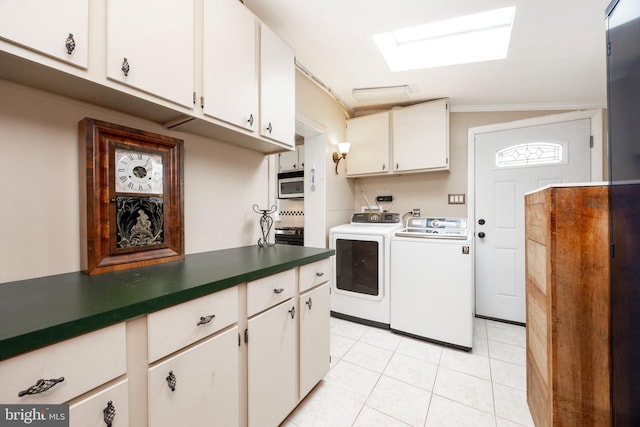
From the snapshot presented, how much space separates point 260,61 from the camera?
59.6 inches

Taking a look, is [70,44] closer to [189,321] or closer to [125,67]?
[125,67]

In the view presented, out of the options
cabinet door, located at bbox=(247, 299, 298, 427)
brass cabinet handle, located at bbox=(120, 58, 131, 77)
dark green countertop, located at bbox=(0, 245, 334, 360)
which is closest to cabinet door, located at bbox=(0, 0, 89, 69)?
brass cabinet handle, located at bbox=(120, 58, 131, 77)

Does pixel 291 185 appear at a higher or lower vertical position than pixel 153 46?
lower

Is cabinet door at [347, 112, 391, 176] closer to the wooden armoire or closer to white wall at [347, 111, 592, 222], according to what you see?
white wall at [347, 111, 592, 222]

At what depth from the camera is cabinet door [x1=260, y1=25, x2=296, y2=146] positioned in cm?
154

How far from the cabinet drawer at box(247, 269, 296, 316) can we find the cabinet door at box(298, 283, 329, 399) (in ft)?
0.46

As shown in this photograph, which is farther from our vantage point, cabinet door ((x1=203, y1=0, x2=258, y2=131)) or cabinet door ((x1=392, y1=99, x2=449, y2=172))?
cabinet door ((x1=392, y1=99, x2=449, y2=172))

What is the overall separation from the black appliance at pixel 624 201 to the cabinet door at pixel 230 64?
154 centimetres

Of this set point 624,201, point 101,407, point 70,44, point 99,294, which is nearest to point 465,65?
point 624,201

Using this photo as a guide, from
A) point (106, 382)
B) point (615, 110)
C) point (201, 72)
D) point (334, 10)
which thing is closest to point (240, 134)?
point (201, 72)

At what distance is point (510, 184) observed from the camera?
2684 mm

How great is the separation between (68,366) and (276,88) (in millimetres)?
1590

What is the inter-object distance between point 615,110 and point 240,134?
5.41 feet

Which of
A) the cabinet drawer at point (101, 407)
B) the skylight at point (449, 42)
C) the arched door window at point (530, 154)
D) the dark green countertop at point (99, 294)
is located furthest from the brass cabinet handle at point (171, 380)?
the arched door window at point (530, 154)
